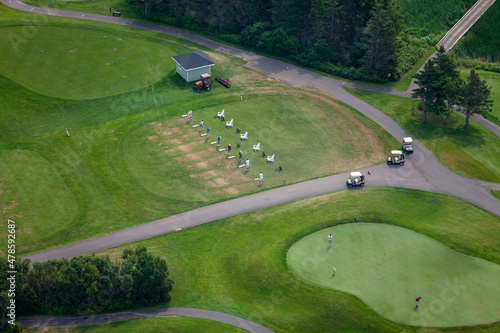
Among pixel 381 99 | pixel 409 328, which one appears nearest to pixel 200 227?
pixel 409 328

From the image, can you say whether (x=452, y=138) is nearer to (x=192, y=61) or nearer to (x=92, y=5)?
(x=192, y=61)

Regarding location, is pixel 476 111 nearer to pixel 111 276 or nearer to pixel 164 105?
pixel 164 105

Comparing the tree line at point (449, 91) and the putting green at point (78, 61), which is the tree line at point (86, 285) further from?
the tree line at point (449, 91)

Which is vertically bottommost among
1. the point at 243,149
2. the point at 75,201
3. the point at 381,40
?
the point at 75,201

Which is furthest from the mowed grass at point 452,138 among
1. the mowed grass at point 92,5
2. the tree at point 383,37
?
the mowed grass at point 92,5

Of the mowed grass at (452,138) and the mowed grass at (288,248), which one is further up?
the mowed grass at (452,138)

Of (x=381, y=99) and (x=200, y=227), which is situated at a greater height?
(x=381, y=99)
